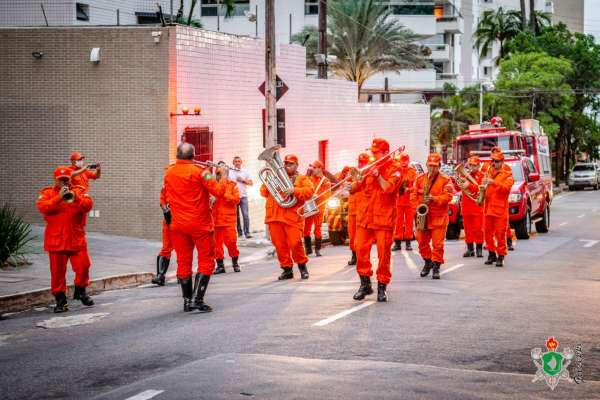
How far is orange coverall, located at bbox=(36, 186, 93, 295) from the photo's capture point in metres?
13.2

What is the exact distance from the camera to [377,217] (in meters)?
12.9

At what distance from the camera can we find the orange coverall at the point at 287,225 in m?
15.6

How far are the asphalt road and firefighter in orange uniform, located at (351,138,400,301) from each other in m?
0.45

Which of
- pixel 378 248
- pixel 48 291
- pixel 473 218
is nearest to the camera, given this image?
pixel 378 248

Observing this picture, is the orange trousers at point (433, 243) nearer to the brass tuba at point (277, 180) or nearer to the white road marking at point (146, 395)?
the brass tuba at point (277, 180)

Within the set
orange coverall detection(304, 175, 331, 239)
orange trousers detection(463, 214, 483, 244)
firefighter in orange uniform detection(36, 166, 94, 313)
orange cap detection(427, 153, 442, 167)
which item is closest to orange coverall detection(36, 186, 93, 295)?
firefighter in orange uniform detection(36, 166, 94, 313)

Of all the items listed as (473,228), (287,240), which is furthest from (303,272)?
(473,228)

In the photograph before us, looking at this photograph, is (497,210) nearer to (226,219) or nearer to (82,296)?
(226,219)

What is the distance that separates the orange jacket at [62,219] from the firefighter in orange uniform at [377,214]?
3.55 metres

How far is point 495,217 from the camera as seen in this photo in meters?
18.0

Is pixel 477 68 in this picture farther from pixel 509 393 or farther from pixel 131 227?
pixel 509 393

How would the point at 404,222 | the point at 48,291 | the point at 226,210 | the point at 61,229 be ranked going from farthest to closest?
the point at 404,222 < the point at 226,210 < the point at 48,291 < the point at 61,229

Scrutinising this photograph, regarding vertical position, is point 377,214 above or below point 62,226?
above

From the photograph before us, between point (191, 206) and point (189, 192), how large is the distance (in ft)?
0.55
